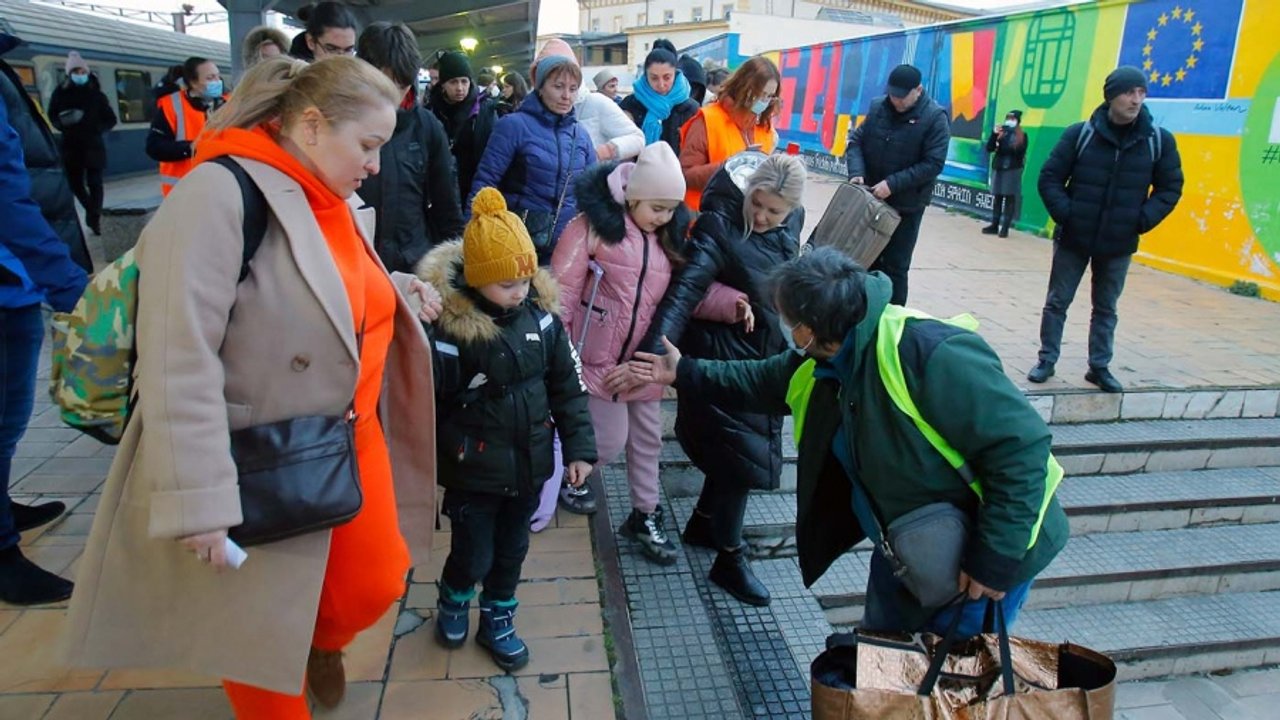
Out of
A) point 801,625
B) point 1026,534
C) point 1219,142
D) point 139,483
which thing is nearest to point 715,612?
point 801,625

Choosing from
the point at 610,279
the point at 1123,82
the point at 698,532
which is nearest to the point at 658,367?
the point at 610,279

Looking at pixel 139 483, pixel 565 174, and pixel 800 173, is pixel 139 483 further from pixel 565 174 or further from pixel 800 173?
pixel 565 174

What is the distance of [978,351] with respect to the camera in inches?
81.5

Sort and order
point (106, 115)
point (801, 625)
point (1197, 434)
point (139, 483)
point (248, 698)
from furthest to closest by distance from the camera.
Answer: point (106, 115), point (1197, 434), point (801, 625), point (248, 698), point (139, 483)

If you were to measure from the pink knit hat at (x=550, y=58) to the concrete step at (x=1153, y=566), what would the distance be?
2800mm

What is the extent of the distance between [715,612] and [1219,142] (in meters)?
7.74

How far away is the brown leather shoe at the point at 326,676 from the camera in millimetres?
2350

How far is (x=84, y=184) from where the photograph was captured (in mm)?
9625

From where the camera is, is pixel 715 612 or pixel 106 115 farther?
pixel 106 115

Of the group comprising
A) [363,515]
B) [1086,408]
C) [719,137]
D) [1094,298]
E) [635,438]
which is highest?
[719,137]

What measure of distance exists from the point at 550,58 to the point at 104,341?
3.02 metres

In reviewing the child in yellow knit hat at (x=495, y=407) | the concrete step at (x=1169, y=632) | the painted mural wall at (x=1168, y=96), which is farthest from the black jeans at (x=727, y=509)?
the painted mural wall at (x=1168, y=96)

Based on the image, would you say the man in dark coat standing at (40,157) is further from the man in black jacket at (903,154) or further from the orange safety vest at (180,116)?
the man in black jacket at (903,154)

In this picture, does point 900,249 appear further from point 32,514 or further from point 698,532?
point 32,514
